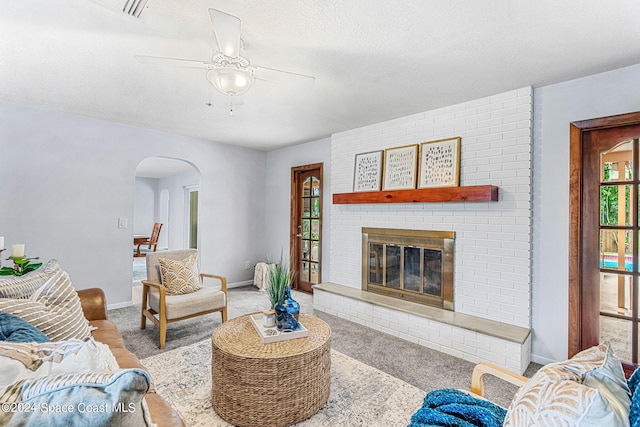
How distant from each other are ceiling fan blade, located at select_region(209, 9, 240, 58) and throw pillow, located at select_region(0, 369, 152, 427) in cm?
148

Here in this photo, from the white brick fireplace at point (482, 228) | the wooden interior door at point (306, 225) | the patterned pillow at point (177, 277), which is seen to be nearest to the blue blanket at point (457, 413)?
the white brick fireplace at point (482, 228)

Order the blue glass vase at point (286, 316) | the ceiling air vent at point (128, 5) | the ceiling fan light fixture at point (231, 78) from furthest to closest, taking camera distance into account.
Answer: the blue glass vase at point (286, 316) → the ceiling fan light fixture at point (231, 78) → the ceiling air vent at point (128, 5)

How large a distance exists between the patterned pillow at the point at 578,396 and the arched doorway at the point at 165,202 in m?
6.38

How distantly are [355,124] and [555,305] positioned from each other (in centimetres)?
268

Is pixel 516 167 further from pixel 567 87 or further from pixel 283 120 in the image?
pixel 283 120

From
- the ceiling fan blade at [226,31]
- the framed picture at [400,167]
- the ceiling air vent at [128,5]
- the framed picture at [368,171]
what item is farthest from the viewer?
the framed picture at [368,171]

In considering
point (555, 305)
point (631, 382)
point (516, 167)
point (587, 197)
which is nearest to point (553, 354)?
point (555, 305)

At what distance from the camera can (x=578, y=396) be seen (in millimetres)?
775

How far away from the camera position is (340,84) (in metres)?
2.63

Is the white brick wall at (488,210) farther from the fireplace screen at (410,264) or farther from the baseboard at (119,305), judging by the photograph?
the baseboard at (119,305)

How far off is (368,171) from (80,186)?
11.2 feet

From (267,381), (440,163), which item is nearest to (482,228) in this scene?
(440,163)

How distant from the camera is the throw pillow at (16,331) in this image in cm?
115

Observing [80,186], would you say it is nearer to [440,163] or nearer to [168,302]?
[168,302]
